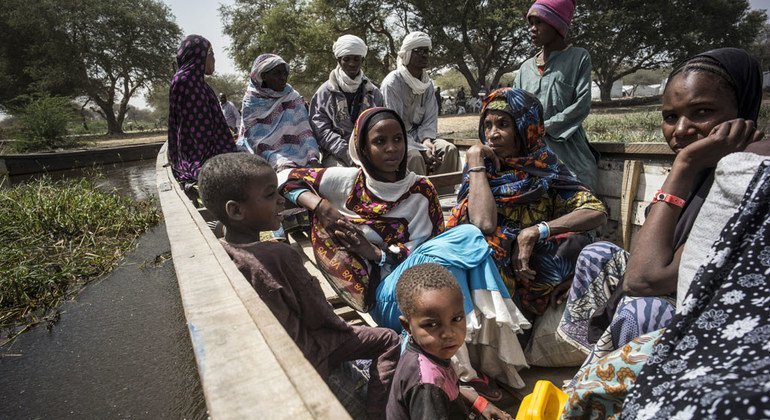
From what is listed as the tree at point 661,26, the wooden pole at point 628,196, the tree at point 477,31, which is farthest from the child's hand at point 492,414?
the tree at point 661,26

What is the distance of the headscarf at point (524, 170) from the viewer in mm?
2348

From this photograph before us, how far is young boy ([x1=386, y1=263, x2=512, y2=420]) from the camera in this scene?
144 centimetres

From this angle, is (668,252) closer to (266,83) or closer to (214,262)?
(214,262)

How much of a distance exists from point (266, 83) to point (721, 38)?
3187cm

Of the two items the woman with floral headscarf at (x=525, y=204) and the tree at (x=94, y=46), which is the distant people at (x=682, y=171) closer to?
the woman with floral headscarf at (x=525, y=204)

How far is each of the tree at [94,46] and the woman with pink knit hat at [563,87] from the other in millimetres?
28125

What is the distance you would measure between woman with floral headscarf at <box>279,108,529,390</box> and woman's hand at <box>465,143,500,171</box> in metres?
0.31

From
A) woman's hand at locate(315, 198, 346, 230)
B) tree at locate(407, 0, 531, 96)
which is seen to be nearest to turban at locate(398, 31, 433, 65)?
woman's hand at locate(315, 198, 346, 230)

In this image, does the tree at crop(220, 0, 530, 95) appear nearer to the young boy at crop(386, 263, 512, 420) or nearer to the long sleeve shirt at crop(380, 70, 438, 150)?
the long sleeve shirt at crop(380, 70, 438, 150)

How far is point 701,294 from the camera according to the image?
33.4 inches

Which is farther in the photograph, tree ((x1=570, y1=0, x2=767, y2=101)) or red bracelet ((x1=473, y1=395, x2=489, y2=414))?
tree ((x1=570, y1=0, x2=767, y2=101))

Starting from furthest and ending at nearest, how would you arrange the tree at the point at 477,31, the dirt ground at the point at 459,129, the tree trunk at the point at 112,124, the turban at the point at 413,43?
the tree trunk at the point at 112,124, the tree at the point at 477,31, the dirt ground at the point at 459,129, the turban at the point at 413,43

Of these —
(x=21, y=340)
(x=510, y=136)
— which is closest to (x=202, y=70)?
(x=21, y=340)

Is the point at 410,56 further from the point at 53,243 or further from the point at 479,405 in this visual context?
the point at 53,243
